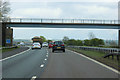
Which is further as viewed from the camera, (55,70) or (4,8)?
(4,8)

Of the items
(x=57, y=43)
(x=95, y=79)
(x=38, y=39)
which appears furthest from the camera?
(x=38, y=39)

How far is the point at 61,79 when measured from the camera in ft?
30.9

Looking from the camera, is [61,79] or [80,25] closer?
[61,79]

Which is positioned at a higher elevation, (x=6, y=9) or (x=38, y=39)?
(x=6, y=9)

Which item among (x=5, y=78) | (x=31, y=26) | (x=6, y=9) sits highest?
(x=6, y=9)

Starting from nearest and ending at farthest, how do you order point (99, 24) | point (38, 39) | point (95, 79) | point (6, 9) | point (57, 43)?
point (95, 79) → point (57, 43) → point (6, 9) → point (99, 24) → point (38, 39)

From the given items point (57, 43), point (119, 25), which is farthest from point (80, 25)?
point (57, 43)

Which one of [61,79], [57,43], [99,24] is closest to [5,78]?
[61,79]

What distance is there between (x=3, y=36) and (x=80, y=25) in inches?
791

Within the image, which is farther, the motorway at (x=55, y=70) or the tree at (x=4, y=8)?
the tree at (x=4, y=8)

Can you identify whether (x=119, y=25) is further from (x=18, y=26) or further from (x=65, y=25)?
(x=18, y=26)

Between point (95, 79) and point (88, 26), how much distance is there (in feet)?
170

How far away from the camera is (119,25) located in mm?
58406

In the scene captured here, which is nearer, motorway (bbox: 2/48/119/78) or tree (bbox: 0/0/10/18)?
motorway (bbox: 2/48/119/78)
